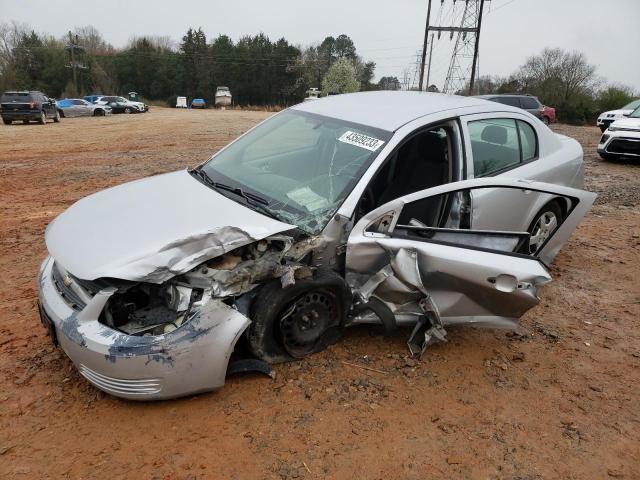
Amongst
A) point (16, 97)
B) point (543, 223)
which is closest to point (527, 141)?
point (543, 223)

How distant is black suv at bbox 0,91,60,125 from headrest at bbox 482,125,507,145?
2222 cm

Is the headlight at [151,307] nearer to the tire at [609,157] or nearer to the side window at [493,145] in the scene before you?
the side window at [493,145]

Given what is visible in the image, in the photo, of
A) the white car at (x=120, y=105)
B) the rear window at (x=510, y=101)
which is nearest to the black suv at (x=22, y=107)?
the white car at (x=120, y=105)

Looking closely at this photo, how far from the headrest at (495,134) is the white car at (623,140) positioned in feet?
29.3

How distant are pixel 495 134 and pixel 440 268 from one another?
1687 millimetres

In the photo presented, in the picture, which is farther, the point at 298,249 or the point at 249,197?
the point at 249,197

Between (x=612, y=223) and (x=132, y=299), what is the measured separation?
6.34m

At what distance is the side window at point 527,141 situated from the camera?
170 inches

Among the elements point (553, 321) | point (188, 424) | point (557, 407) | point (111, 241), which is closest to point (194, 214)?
point (111, 241)

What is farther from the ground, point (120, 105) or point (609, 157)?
point (120, 105)

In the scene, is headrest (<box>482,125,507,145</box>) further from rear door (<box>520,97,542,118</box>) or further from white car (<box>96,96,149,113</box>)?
white car (<box>96,96,149,113</box>)

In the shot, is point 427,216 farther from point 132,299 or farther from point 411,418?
point 132,299

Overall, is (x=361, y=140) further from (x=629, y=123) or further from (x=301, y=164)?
(x=629, y=123)

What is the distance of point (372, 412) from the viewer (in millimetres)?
2732
